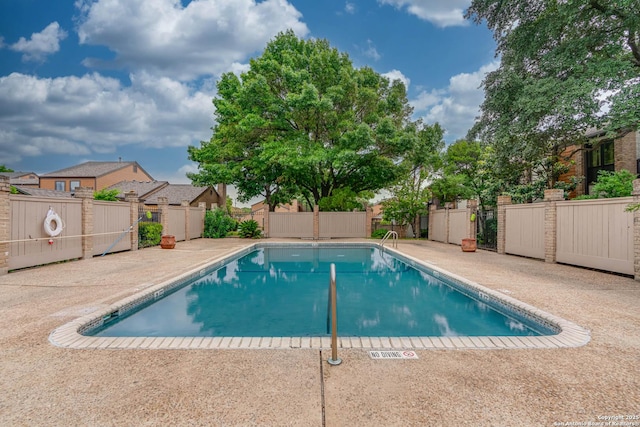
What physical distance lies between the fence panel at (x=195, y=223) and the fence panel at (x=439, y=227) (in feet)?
40.1

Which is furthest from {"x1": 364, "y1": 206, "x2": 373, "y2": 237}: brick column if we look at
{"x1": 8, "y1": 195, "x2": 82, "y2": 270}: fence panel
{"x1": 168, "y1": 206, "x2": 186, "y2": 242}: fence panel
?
{"x1": 8, "y1": 195, "x2": 82, "y2": 270}: fence panel

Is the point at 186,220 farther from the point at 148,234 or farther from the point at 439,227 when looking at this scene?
the point at 439,227

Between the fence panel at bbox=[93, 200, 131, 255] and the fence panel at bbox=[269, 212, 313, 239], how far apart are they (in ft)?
26.7

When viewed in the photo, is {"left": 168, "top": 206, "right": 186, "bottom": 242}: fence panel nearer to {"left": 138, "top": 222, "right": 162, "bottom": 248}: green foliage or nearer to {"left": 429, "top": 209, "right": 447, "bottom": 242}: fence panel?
{"left": 138, "top": 222, "right": 162, "bottom": 248}: green foliage

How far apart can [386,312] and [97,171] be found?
3873 cm

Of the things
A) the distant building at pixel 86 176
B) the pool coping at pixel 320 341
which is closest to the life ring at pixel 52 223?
the pool coping at pixel 320 341

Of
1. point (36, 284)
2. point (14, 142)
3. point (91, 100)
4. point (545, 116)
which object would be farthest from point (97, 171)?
point (545, 116)

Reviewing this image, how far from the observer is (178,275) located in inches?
269

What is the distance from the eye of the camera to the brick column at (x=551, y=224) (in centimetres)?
885

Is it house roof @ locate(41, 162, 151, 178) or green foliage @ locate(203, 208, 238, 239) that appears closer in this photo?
green foliage @ locate(203, 208, 238, 239)

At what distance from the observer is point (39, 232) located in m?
8.10

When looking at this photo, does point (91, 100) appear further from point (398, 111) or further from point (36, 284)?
point (398, 111)

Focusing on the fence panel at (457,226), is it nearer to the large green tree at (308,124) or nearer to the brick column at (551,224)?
the brick column at (551,224)

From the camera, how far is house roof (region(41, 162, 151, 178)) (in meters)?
34.1
